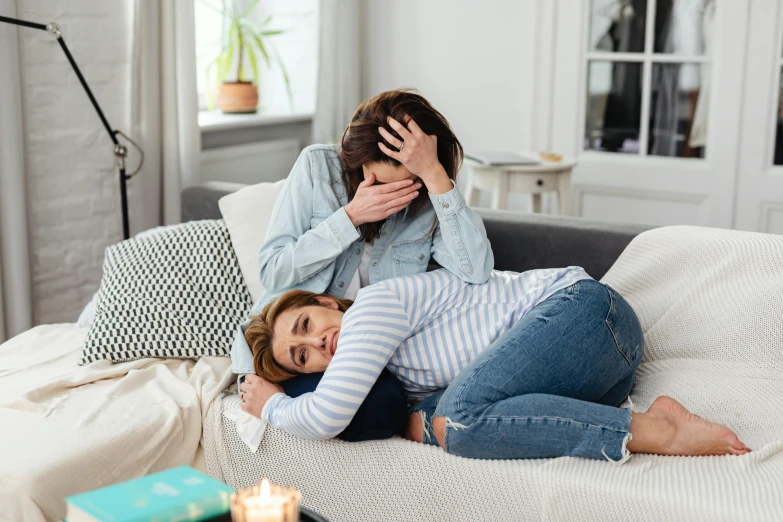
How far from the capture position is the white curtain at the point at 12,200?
247cm

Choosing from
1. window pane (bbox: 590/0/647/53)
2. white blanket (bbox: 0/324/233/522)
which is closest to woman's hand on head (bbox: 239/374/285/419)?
white blanket (bbox: 0/324/233/522)

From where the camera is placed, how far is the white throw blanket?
56.3 inches

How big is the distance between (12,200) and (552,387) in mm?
1710

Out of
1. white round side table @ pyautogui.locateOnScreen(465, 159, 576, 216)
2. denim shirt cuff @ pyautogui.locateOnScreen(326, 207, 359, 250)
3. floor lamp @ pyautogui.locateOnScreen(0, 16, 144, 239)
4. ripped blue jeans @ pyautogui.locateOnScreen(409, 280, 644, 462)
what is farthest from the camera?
white round side table @ pyautogui.locateOnScreen(465, 159, 576, 216)

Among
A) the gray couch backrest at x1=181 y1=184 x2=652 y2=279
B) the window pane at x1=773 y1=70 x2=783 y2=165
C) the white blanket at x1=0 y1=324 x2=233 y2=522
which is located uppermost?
the window pane at x1=773 y1=70 x2=783 y2=165

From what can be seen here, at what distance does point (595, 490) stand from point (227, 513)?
0.67m

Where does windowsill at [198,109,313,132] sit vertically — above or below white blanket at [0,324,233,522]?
above

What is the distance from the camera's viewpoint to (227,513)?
1061mm

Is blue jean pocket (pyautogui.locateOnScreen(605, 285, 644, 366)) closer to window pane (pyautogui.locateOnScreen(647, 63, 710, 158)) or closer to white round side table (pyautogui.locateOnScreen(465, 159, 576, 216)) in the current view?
white round side table (pyautogui.locateOnScreen(465, 159, 576, 216))

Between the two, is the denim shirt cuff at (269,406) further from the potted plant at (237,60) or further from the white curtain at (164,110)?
the potted plant at (237,60)

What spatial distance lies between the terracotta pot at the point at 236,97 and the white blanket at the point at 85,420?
174cm

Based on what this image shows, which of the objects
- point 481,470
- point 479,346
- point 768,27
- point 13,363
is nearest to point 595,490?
point 481,470

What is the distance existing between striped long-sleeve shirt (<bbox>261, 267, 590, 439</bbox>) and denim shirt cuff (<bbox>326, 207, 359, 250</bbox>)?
178mm

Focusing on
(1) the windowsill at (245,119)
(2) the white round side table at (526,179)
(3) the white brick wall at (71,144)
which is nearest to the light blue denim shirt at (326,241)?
(3) the white brick wall at (71,144)
